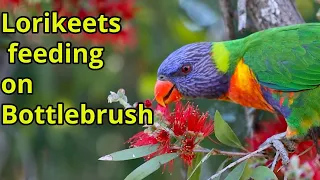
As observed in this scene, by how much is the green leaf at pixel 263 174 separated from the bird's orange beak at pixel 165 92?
37cm

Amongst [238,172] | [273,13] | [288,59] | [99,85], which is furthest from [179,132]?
[99,85]

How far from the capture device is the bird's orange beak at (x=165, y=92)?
154 centimetres

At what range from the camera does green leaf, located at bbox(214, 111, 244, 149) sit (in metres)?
1.30

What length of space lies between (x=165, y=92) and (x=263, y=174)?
43 centimetres

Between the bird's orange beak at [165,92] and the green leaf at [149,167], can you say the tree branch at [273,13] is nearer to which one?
the bird's orange beak at [165,92]

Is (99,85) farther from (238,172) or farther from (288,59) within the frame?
(238,172)

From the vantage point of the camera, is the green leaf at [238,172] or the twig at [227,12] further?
the twig at [227,12]

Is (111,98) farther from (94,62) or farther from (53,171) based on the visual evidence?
(53,171)

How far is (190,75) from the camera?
5.09 feet

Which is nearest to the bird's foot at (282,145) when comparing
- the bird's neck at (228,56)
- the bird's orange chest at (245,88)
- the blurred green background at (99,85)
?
the bird's orange chest at (245,88)

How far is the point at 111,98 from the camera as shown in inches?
48.3

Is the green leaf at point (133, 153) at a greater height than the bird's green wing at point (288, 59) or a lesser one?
lesser

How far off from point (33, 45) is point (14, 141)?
1.38 feet

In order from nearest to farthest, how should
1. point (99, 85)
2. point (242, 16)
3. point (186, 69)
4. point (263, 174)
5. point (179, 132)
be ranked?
point (263, 174)
point (179, 132)
point (242, 16)
point (186, 69)
point (99, 85)
